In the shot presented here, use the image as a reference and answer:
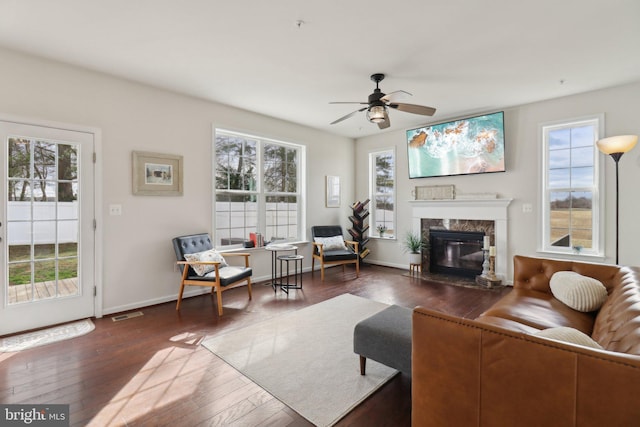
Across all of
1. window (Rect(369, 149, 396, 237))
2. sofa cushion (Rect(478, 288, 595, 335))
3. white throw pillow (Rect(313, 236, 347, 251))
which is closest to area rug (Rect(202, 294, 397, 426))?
sofa cushion (Rect(478, 288, 595, 335))

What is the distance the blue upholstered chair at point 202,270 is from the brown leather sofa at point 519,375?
2.64m

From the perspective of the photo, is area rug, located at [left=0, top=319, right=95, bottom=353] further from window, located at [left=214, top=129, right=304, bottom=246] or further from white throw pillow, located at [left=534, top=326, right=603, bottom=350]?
white throw pillow, located at [left=534, top=326, right=603, bottom=350]

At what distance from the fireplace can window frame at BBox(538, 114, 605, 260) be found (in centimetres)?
87

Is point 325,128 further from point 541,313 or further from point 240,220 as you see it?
point 541,313

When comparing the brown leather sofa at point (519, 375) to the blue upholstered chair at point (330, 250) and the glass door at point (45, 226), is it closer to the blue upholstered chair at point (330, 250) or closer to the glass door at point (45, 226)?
the glass door at point (45, 226)

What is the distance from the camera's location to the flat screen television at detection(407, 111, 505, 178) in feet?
15.3

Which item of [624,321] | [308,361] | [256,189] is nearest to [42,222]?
[256,189]

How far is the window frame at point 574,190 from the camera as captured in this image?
155 inches

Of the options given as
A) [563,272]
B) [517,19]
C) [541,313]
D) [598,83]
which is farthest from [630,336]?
[598,83]

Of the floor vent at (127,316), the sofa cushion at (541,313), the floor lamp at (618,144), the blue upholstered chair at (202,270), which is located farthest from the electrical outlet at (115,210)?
the floor lamp at (618,144)

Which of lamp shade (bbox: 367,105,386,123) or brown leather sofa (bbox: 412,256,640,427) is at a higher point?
lamp shade (bbox: 367,105,386,123)

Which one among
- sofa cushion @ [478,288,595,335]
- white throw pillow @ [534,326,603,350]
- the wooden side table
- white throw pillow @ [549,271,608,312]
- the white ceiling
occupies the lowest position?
the wooden side table

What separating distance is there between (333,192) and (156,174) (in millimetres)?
3381

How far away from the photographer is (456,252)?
5.29 m
